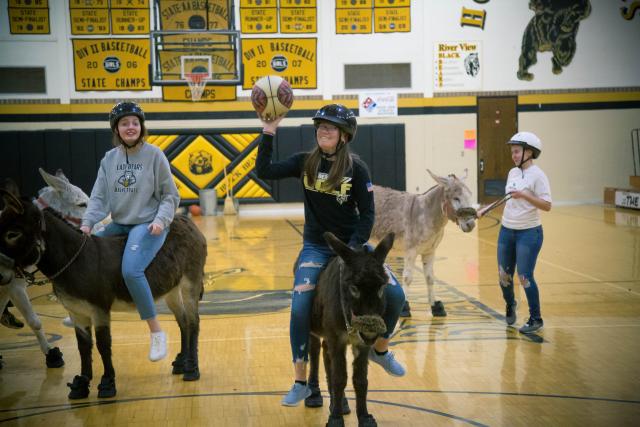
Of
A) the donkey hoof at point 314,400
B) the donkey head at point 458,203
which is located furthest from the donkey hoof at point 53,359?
the donkey head at point 458,203

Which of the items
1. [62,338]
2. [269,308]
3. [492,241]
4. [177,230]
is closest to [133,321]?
[62,338]

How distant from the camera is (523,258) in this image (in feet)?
20.3

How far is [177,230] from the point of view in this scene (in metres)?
5.20

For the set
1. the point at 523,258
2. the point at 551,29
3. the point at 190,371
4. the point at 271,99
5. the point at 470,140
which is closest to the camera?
the point at 271,99

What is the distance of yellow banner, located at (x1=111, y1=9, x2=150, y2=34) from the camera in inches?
675

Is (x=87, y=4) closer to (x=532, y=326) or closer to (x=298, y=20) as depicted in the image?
(x=298, y=20)

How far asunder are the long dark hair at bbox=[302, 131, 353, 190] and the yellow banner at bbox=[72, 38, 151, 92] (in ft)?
46.4

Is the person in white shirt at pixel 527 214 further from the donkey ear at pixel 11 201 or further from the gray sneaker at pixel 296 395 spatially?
the donkey ear at pixel 11 201

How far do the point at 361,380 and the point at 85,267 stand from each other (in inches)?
77.6

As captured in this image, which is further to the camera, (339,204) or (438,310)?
(438,310)

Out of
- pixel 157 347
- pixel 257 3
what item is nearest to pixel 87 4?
pixel 257 3

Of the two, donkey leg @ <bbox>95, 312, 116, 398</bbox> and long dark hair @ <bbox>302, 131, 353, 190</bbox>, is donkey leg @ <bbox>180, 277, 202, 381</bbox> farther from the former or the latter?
long dark hair @ <bbox>302, 131, 353, 190</bbox>

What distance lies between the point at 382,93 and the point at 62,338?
12.8m

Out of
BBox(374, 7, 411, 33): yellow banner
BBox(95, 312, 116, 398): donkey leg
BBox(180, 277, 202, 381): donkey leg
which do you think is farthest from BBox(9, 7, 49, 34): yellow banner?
BBox(95, 312, 116, 398): donkey leg
